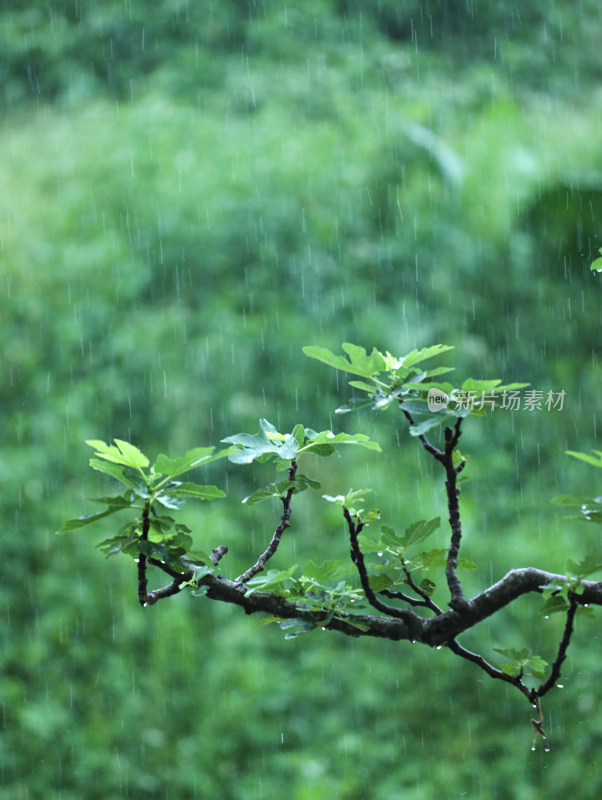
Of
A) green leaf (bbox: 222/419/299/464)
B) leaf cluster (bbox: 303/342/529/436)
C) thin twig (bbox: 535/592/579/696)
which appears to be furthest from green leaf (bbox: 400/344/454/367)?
thin twig (bbox: 535/592/579/696)

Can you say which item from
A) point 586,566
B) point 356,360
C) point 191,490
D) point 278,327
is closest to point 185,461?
point 191,490

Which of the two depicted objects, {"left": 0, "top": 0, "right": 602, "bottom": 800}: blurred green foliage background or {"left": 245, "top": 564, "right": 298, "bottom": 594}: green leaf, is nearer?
{"left": 245, "top": 564, "right": 298, "bottom": 594}: green leaf

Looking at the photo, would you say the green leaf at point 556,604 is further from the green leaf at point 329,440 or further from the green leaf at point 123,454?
the green leaf at point 123,454

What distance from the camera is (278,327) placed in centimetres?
241

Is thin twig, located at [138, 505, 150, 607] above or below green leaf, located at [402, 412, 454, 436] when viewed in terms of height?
below

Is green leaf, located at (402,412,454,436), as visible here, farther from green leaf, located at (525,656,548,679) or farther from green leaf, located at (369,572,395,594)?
green leaf, located at (525,656,548,679)

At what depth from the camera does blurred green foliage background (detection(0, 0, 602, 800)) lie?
199 cm

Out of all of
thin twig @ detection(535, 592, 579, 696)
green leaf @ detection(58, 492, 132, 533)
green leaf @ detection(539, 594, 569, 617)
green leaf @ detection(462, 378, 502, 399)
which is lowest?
thin twig @ detection(535, 592, 579, 696)

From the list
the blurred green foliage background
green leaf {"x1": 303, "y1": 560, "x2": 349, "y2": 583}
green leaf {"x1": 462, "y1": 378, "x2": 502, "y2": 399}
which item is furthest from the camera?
the blurred green foliage background

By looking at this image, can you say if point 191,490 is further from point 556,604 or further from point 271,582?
point 556,604

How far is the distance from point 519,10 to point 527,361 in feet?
5.66

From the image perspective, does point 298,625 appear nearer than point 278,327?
Yes

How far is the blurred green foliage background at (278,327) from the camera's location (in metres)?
1.99

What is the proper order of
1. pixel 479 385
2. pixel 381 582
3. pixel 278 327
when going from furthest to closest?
pixel 278 327 → pixel 381 582 → pixel 479 385
